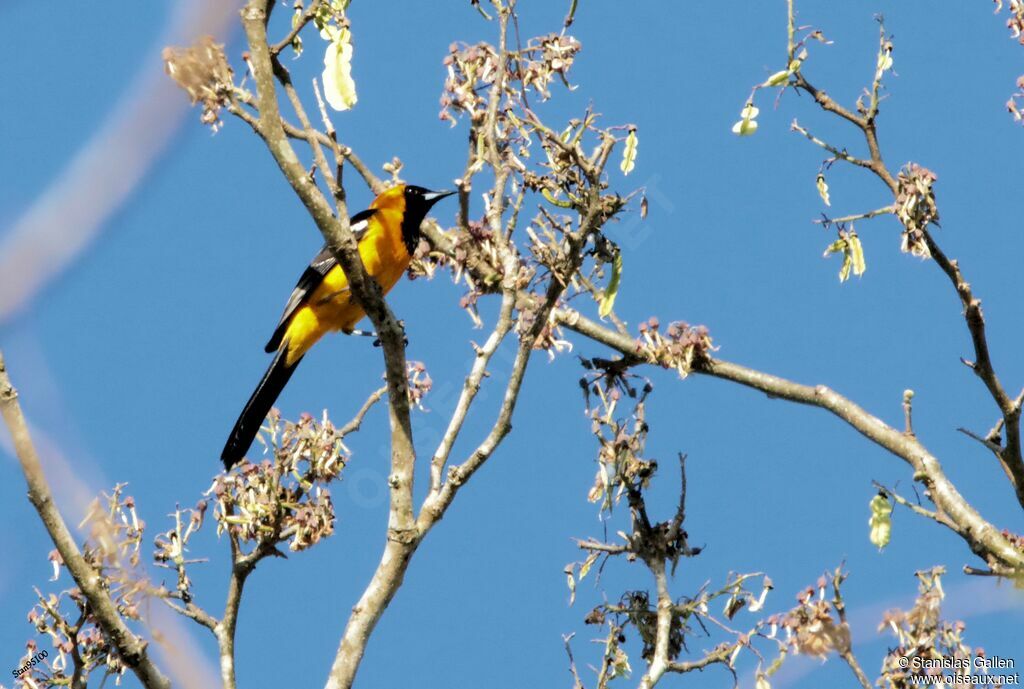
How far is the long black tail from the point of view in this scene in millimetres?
5504

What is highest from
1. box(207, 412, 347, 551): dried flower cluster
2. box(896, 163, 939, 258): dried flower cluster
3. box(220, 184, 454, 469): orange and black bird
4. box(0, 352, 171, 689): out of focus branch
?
box(220, 184, 454, 469): orange and black bird

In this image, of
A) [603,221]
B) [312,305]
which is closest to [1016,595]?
[603,221]

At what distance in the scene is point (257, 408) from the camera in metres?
6.25

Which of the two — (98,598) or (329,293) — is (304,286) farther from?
(98,598)

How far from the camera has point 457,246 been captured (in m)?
4.56

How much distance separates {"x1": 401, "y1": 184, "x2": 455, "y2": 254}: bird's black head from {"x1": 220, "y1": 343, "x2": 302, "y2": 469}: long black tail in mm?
907

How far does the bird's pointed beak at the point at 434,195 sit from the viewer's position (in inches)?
277

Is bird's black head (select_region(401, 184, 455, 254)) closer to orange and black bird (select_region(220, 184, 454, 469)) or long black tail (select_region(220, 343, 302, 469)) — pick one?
orange and black bird (select_region(220, 184, 454, 469))

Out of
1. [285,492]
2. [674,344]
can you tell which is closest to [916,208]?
[674,344]

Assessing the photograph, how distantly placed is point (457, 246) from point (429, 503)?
119 cm

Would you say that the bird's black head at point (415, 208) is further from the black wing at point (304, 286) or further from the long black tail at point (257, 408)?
the long black tail at point (257, 408)

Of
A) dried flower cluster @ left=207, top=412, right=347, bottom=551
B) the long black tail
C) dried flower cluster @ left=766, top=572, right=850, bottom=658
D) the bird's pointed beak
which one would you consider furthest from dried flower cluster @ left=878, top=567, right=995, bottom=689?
the bird's pointed beak

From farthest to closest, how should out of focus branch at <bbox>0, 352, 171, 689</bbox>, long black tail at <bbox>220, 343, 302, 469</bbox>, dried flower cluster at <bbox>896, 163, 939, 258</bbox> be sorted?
long black tail at <bbox>220, 343, 302, 469</bbox> → dried flower cluster at <bbox>896, 163, 939, 258</bbox> → out of focus branch at <bbox>0, 352, 171, 689</bbox>

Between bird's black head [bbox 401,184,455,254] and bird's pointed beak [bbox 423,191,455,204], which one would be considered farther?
bird's pointed beak [bbox 423,191,455,204]
